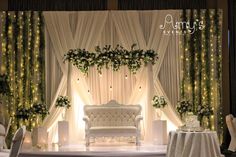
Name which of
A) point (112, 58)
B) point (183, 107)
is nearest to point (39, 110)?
point (112, 58)

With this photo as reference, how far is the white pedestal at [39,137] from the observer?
33.2 feet

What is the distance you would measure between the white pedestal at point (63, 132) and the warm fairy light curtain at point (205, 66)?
3.12 meters

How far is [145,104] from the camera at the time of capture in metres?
11.4

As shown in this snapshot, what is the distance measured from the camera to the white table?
7215mm

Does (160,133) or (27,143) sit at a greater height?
(160,133)

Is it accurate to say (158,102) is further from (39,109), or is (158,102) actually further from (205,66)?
(39,109)

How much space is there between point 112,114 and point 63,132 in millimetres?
1316

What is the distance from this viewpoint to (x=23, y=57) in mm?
11555

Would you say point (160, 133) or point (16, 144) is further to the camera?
point (160, 133)

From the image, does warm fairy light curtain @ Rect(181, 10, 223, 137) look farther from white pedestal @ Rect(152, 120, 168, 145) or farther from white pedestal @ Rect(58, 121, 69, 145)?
white pedestal @ Rect(58, 121, 69, 145)

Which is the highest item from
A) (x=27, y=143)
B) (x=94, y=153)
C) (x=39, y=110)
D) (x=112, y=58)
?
(x=112, y=58)

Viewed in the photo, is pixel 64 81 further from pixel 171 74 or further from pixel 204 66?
pixel 204 66

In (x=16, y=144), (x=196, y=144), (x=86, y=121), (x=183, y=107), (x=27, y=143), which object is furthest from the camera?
(x=183, y=107)

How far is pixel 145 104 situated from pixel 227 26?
3001 mm
